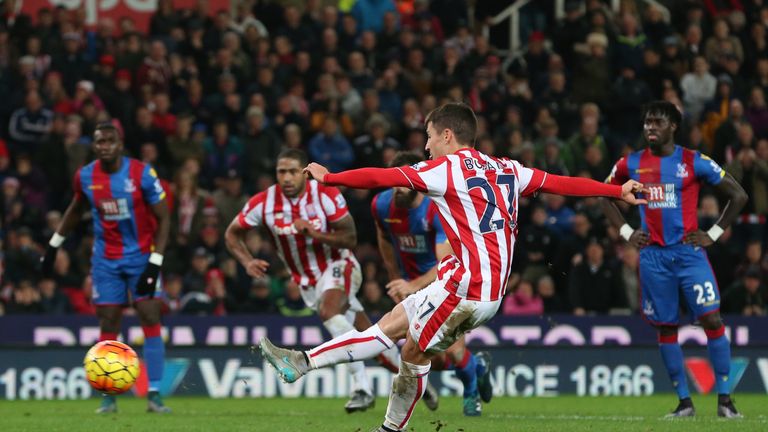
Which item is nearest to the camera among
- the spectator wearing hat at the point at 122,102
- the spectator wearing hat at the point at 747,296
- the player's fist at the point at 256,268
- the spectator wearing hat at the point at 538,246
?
the player's fist at the point at 256,268

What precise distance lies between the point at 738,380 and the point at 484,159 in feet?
26.9

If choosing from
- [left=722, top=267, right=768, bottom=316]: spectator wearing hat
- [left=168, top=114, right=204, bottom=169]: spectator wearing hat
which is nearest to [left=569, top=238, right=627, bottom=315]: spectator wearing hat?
[left=722, top=267, right=768, bottom=316]: spectator wearing hat

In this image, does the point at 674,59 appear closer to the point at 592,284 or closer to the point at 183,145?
the point at 592,284

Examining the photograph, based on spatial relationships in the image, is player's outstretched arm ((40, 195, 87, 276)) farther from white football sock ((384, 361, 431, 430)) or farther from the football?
white football sock ((384, 361, 431, 430))

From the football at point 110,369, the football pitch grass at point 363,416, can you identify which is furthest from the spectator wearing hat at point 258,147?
the football at point 110,369

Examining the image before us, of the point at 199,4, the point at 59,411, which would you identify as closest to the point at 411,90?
the point at 199,4

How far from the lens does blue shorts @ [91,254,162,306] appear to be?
12.7 m

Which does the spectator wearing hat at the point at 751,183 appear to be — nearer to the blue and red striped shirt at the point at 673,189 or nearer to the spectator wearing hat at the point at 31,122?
the blue and red striped shirt at the point at 673,189

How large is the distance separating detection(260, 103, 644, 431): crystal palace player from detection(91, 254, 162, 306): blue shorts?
12.9ft

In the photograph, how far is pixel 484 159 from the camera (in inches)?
361

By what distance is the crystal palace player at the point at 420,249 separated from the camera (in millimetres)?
11984

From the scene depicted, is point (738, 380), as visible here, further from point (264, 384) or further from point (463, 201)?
point (463, 201)

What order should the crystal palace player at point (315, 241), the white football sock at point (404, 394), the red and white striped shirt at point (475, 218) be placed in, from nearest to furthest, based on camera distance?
the red and white striped shirt at point (475, 218), the white football sock at point (404, 394), the crystal palace player at point (315, 241)

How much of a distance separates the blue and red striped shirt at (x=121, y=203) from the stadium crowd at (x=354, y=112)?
4.75m
